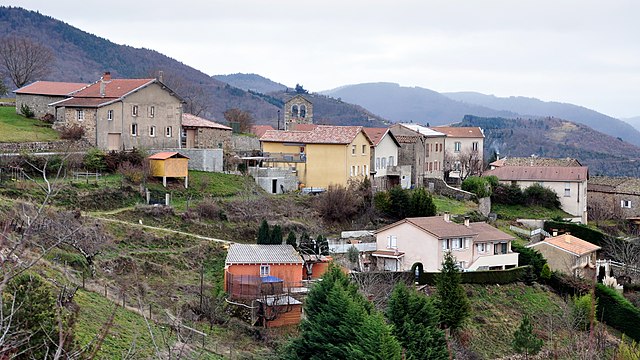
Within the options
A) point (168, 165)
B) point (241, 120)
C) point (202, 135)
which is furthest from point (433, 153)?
point (168, 165)

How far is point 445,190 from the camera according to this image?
53.8 meters

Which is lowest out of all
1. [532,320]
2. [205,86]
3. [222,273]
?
[532,320]

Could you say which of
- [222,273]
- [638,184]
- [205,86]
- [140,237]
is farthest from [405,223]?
[205,86]

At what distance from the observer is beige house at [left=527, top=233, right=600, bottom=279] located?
136ft

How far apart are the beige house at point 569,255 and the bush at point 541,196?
39.1ft

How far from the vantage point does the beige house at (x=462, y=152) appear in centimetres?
6278

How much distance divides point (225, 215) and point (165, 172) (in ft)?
12.5

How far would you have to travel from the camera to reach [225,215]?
36.3 m

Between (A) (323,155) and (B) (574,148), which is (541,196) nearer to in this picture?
(A) (323,155)

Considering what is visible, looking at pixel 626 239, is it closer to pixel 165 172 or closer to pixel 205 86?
pixel 165 172

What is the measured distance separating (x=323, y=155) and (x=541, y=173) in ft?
64.5

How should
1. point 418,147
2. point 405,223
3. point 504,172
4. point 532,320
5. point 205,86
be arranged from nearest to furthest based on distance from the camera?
point 532,320 < point 405,223 < point 418,147 < point 504,172 < point 205,86

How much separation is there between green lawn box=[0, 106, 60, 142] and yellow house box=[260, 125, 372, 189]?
12485 millimetres

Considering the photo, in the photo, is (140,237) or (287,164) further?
(287,164)
